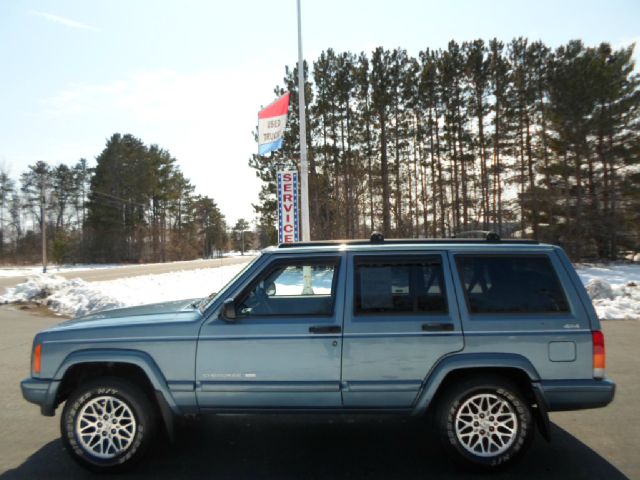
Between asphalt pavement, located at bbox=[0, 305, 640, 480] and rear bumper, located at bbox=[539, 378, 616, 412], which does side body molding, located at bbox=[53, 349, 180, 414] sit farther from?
rear bumper, located at bbox=[539, 378, 616, 412]

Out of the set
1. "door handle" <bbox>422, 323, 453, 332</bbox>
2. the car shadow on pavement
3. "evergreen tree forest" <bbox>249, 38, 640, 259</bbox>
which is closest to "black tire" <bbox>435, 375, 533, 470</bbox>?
the car shadow on pavement

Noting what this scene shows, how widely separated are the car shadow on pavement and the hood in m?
1.16

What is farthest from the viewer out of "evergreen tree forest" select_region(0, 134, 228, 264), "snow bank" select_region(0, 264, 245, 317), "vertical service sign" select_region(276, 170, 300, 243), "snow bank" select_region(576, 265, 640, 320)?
"evergreen tree forest" select_region(0, 134, 228, 264)

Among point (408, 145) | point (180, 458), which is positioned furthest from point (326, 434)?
point (408, 145)

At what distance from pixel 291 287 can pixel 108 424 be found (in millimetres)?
1896

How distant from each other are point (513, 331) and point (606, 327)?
7.81m

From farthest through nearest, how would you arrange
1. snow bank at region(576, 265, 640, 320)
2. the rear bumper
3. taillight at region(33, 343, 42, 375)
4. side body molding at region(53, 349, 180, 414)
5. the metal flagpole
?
the metal flagpole, snow bank at region(576, 265, 640, 320), taillight at region(33, 343, 42, 375), side body molding at region(53, 349, 180, 414), the rear bumper

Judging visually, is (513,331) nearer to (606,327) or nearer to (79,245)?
(606,327)

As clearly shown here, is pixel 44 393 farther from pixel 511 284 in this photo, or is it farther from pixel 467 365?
pixel 511 284

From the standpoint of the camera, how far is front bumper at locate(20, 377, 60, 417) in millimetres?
3842

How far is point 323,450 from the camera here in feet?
13.7

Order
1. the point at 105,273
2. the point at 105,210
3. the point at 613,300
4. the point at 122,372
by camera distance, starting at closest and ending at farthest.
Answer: the point at 122,372, the point at 613,300, the point at 105,273, the point at 105,210

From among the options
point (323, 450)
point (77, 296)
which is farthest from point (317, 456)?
point (77, 296)

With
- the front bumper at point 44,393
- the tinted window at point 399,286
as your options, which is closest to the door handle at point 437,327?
the tinted window at point 399,286
